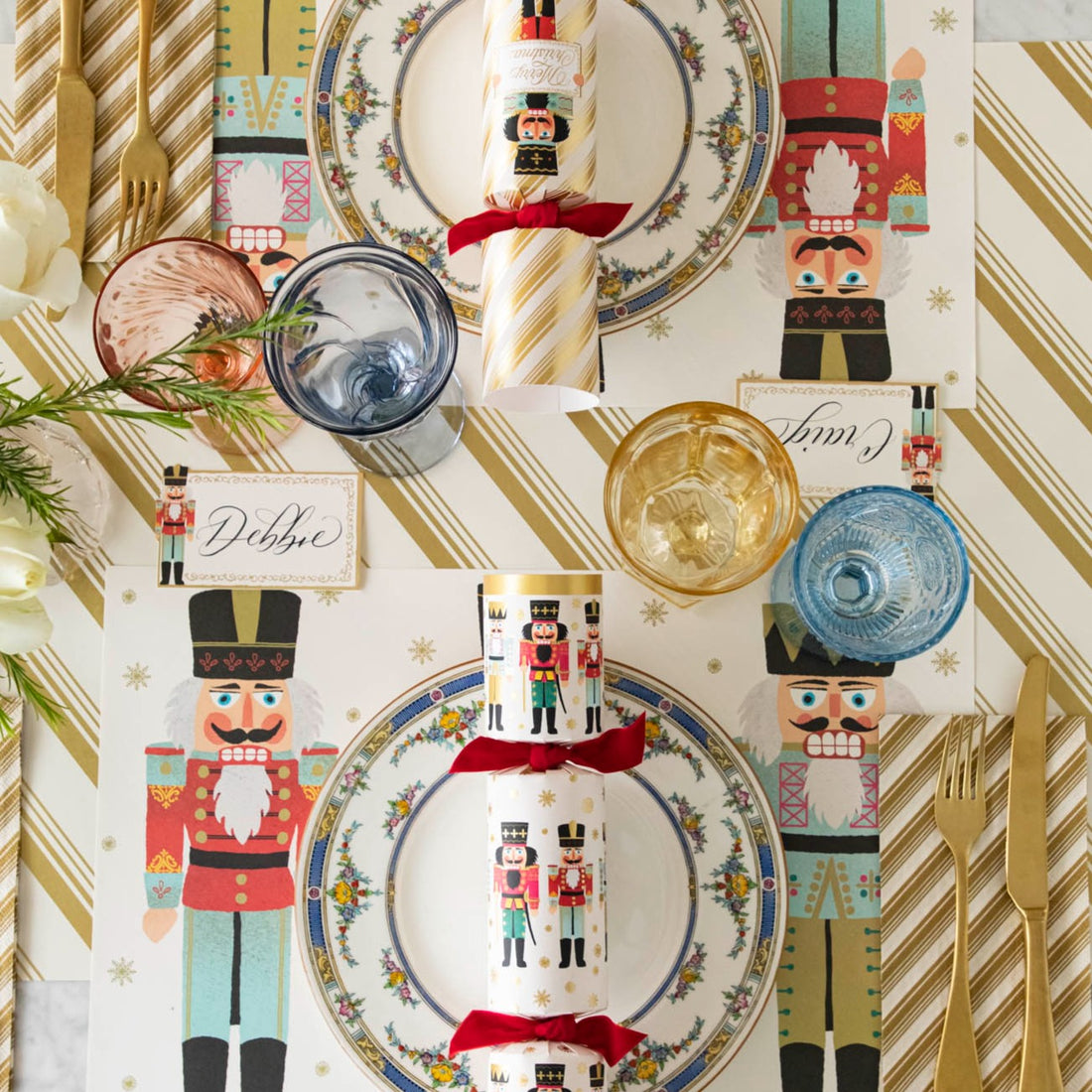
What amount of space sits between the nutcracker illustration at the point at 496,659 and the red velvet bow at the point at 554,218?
0.33 metres

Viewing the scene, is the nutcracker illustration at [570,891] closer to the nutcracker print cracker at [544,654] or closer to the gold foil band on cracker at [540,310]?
the nutcracker print cracker at [544,654]

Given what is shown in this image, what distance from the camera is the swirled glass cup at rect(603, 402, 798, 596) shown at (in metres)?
0.90

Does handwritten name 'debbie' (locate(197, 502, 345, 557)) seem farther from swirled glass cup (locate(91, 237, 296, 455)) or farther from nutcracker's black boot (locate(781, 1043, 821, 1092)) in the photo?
nutcracker's black boot (locate(781, 1043, 821, 1092))

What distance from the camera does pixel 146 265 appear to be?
35.1 inches

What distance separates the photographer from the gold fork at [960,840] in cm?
92

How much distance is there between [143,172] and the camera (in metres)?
0.95

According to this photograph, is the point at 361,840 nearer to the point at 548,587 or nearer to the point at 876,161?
the point at 548,587

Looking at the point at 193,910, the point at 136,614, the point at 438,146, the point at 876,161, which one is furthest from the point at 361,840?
the point at 876,161

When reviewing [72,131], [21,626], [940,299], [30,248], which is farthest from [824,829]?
[72,131]

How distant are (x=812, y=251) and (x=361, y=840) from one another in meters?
0.72

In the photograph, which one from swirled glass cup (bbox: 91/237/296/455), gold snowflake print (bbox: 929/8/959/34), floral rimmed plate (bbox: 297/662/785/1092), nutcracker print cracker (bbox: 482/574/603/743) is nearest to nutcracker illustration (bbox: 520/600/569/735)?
nutcracker print cracker (bbox: 482/574/603/743)

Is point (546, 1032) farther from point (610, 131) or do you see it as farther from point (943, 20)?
point (943, 20)

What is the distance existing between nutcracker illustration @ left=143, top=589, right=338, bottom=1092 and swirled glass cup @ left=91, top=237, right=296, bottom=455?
226mm

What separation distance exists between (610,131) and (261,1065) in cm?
96
